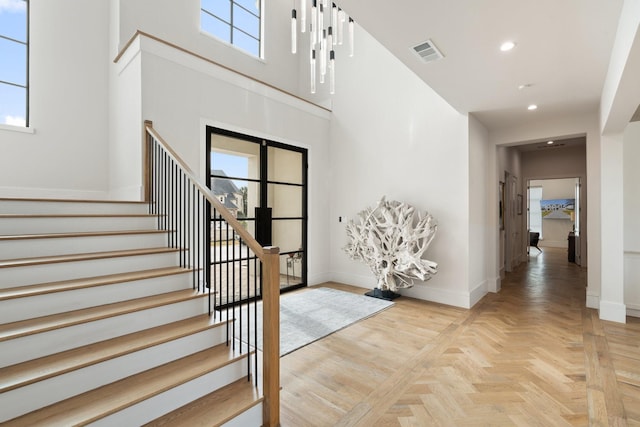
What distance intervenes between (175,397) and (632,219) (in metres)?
5.26

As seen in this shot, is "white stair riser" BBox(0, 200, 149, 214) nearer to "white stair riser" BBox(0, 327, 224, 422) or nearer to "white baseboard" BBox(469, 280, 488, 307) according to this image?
"white stair riser" BBox(0, 327, 224, 422)

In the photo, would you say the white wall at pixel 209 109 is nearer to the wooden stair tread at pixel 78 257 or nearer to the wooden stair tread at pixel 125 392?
the wooden stair tread at pixel 78 257

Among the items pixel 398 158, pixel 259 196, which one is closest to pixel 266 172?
pixel 259 196

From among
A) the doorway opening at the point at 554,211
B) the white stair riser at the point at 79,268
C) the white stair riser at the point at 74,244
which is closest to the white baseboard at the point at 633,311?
the white stair riser at the point at 79,268

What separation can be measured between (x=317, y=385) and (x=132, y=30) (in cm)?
499

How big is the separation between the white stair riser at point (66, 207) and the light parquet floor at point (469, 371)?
221cm

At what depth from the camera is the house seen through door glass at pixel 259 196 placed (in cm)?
405

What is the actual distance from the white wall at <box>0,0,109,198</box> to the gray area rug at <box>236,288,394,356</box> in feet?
9.51

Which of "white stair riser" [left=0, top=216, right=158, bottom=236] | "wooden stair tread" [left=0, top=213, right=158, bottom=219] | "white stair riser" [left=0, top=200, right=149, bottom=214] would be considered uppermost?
"white stair riser" [left=0, top=200, right=149, bottom=214]

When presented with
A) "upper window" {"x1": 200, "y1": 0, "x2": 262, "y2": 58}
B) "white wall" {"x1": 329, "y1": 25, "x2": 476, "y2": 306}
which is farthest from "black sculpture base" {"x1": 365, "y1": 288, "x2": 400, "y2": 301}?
"upper window" {"x1": 200, "y1": 0, "x2": 262, "y2": 58}

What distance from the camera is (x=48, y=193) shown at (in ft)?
12.4

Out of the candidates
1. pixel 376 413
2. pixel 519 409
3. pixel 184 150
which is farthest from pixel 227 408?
pixel 184 150

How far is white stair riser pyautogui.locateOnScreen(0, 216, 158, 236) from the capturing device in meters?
2.42

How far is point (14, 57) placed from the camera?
3664mm
